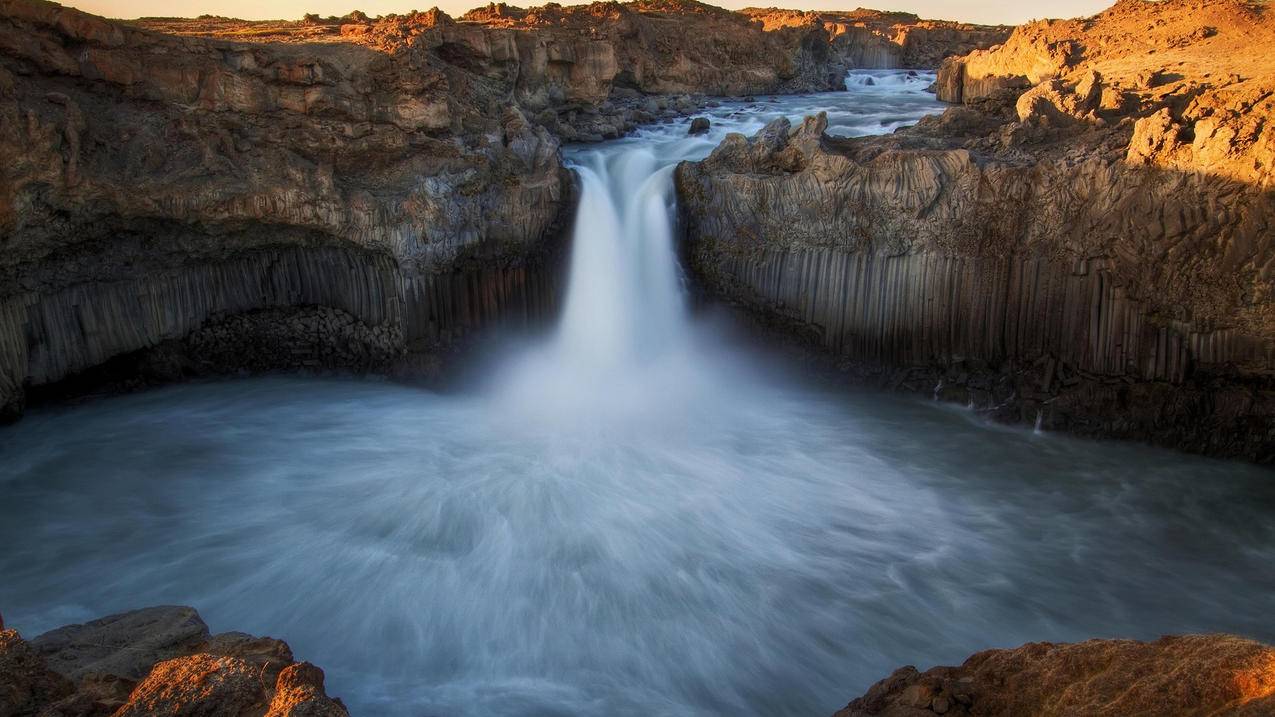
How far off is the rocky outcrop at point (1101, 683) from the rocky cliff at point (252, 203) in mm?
8385

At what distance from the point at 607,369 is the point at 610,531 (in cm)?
406

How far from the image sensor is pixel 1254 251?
8.01 metres

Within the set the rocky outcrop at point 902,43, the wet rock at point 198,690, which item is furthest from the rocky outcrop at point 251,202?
the rocky outcrop at point 902,43

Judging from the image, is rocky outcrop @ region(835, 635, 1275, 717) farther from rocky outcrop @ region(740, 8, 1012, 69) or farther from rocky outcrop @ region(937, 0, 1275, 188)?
rocky outcrop @ region(740, 8, 1012, 69)

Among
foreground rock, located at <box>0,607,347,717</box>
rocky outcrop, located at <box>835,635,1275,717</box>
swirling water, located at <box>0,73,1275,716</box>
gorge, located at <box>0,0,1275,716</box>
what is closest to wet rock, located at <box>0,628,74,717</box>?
foreground rock, located at <box>0,607,347,717</box>

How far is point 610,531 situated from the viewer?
294 inches

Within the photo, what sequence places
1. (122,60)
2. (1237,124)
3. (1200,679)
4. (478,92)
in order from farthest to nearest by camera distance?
1. (478,92)
2. (122,60)
3. (1237,124)
4. (1200,679)

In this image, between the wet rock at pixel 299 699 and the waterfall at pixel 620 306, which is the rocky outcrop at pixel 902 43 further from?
the wet rock at pixel 299 699

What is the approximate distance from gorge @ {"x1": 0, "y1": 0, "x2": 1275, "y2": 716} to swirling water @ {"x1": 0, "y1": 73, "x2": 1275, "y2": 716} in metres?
0.04

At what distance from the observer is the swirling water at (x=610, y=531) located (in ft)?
19.5

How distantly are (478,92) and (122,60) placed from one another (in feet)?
13.6

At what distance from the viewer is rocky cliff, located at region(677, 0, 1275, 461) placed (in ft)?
27.2

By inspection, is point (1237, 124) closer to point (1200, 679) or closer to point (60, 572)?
point (1200, 679)

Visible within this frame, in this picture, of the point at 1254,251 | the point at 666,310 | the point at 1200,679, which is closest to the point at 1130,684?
the point at 1200,679
